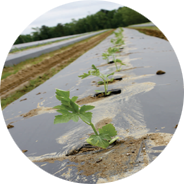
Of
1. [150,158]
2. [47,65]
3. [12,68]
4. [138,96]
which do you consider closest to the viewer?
[150,158]

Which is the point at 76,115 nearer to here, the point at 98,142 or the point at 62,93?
the point at 62,93

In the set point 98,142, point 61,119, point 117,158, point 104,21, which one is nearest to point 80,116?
point 61,119

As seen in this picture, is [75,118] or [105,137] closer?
[75,118]

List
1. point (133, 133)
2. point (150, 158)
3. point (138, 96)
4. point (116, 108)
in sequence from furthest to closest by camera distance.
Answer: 1. point (138, 96)
2. point (116, 108)
3. point (133, 133)
4. point (150, 158)

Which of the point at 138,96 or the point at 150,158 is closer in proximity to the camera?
the point at 150,158

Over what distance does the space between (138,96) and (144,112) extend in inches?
15.1

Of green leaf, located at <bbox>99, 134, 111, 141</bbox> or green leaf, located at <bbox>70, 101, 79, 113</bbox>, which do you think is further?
green leaf, located at <bbox>99, 134, 111, 141</bbox>

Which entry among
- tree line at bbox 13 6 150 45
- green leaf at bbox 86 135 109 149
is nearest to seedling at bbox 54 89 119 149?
green leaf at bbox 86 135 109 149

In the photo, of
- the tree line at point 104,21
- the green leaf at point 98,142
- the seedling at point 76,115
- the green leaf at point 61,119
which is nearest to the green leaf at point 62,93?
the seedling at point 76,115

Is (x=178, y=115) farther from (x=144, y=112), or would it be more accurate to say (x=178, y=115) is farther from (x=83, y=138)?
(x=83, y=138)

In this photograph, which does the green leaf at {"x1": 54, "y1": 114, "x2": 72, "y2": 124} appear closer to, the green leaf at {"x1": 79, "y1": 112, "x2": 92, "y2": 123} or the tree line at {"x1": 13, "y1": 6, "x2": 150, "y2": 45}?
the green leaf at {"x1": 79, "y1": 112, "x2": 92, "y2": 123}

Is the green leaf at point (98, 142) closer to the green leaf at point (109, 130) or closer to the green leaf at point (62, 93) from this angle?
the green leaf at point (109, 130)

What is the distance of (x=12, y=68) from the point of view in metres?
5.59

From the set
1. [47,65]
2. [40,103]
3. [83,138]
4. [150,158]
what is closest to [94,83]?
[40,103]
